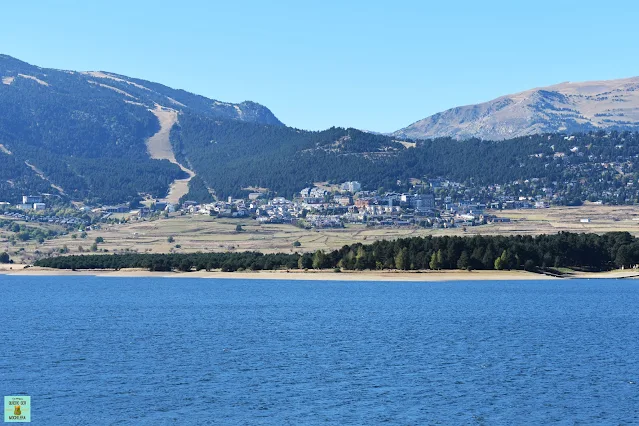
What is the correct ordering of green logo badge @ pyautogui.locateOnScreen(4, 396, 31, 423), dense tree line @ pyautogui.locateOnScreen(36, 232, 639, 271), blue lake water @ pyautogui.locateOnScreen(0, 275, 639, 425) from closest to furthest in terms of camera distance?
1. green logo badge @ pyautogui.locateOnScreen(4, 396, 31, 423)
2. blue lake water @ pyautogui.locateOnScreen(0, 275, 639, 425)
3. dense tree line @ pyautogui.locateOnScreen(36, 232, 639, 271)

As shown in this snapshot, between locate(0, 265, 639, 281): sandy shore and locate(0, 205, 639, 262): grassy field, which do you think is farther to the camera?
locate(0, 205, 639, 262): grassy field

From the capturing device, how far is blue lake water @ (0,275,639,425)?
147 ft

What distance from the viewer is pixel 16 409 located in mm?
42125

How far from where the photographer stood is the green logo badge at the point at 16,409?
41.5 metres

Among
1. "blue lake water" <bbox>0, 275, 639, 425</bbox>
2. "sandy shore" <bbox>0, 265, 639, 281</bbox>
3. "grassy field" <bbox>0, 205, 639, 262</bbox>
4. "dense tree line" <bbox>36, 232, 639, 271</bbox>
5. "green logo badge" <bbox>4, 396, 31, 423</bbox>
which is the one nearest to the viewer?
"green logo badge" <bbox>4, 396, 31, 423</bbox>

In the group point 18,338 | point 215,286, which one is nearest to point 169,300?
point 215,286

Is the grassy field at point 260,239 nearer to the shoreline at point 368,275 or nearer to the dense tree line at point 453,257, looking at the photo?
the shoreline at point 368,275

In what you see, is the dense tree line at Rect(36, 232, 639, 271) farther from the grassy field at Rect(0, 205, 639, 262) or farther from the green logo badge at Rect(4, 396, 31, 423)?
the green logo badge at Rect(4, 396, 31, 423)

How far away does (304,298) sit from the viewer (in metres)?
107

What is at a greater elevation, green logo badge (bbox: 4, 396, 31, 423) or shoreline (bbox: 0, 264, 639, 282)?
green logo badge (bbox: 4, 396, 31, 423)

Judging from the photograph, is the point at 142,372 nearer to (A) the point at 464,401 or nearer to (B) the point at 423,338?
(A) the point at 464,401

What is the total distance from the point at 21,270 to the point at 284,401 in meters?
115

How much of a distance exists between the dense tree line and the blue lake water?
76.7 ft

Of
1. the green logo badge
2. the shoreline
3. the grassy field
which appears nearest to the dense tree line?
the shoreline
